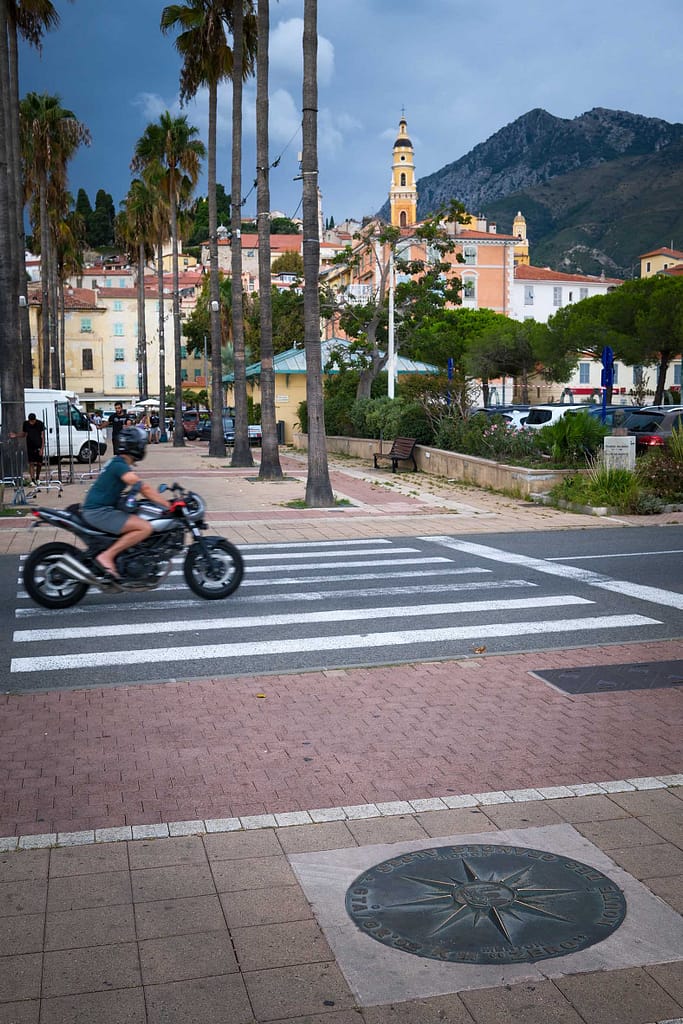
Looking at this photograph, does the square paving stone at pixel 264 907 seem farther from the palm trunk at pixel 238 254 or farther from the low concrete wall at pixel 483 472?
the palm trunk at pixel 238 254

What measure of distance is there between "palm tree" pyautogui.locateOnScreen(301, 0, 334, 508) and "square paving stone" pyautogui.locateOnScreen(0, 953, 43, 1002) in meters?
16.9

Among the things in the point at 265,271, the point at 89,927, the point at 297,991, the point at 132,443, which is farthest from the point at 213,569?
the point at 265,271

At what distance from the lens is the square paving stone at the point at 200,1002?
3.56 m

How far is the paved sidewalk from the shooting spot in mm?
3715

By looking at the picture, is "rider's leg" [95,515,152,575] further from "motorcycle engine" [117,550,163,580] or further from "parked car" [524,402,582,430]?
"parked car" [524,402,582,430]

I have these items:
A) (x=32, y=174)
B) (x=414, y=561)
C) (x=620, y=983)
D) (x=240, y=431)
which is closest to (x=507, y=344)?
(x=32, y=174)

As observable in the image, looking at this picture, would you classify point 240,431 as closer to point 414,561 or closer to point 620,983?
point 414,561

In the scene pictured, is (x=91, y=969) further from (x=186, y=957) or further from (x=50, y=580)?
(x=50, y=580)

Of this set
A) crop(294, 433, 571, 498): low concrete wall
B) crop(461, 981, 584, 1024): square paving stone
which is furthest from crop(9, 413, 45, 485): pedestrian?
crop(461, 981, 584, 1024): square paving stone

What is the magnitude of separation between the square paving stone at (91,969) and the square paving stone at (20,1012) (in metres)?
0.08

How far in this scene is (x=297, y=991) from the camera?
3719 mm

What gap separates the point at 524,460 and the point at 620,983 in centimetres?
2014

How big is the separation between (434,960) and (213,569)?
7493 millimetres

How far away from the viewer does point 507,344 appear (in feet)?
235
